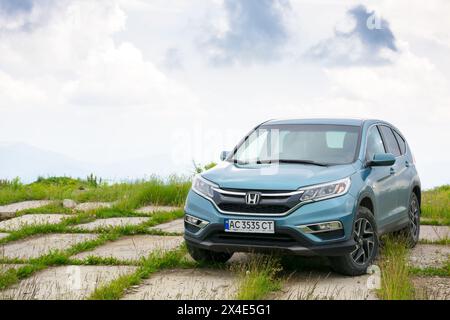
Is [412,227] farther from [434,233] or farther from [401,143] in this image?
[434,233]

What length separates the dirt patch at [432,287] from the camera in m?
6.68

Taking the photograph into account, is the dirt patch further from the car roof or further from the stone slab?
the stone slab

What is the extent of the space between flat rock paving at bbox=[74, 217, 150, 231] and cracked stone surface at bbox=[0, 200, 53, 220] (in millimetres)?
2527

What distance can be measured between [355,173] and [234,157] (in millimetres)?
1597

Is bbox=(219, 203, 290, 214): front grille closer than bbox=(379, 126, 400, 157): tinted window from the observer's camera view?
Yes

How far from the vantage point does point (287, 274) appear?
7.91 meters

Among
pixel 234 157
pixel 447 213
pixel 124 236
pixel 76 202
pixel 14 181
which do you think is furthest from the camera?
pixel 14 181

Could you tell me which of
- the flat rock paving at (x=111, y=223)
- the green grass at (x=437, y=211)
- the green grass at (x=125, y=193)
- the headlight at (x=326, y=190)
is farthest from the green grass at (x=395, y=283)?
the green grass at (x=125, y=193)

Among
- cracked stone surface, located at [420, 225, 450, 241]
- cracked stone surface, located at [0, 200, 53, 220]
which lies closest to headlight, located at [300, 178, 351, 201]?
cracked stone surface, located at [420, 225, 450, 241]

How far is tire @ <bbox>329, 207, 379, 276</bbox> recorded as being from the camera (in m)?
7.67

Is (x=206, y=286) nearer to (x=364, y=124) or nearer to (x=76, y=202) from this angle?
(x=364, y=124)

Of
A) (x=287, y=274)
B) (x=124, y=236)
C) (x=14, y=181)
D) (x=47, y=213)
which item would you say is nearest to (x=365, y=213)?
(x=287, y=274)

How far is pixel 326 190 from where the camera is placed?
7543 mm
